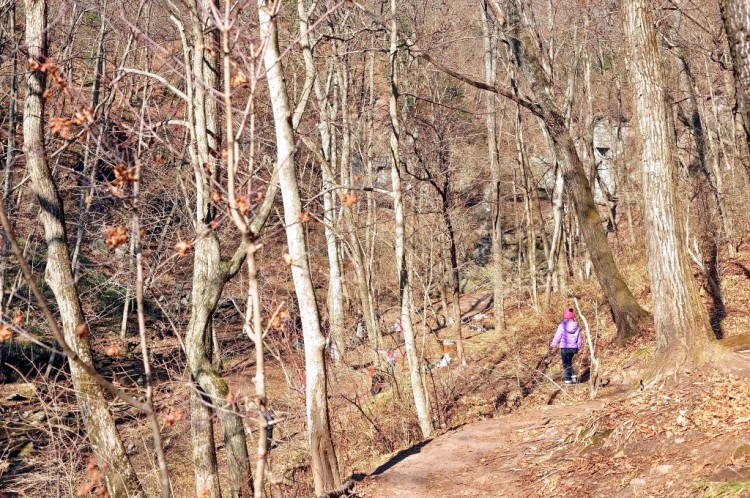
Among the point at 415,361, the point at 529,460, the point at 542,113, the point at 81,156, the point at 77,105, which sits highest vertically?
the point at 81,156

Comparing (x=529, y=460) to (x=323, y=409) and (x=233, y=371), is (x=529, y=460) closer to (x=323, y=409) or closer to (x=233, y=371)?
(x=323, y=409)

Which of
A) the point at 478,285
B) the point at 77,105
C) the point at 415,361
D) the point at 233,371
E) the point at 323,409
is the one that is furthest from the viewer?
the point at 478,285

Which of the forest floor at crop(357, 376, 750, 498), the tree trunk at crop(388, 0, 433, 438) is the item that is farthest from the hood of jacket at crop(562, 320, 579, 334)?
the forest floor at crop(357, 376, 750, 498)

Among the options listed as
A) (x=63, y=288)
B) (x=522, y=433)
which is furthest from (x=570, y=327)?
(x=63, y=288)

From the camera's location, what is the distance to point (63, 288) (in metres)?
8.42

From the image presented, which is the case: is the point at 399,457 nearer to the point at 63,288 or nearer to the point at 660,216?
the point at 660,216

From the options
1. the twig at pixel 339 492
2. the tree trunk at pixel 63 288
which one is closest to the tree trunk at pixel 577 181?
→ the twig at pixel 339 492

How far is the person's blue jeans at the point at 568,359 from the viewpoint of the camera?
1371 cm

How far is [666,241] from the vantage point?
28.4ft

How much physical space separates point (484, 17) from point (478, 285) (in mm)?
13236

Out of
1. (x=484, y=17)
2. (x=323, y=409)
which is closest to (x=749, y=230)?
(x=484, y=17)

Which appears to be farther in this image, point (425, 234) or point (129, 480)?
point (425, 234)

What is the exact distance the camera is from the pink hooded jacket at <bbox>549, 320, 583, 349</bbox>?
1359 centimetres

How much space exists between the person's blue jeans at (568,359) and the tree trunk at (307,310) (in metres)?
7.60
